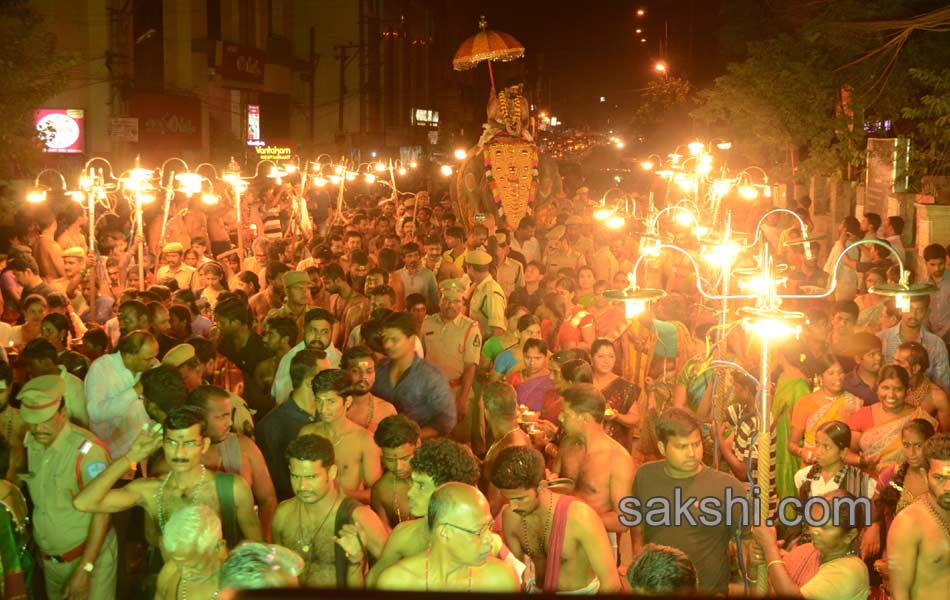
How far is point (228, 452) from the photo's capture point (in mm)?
6164

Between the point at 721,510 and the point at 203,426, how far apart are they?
2517mm

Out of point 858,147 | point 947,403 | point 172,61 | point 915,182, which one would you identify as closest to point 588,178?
point 172,61

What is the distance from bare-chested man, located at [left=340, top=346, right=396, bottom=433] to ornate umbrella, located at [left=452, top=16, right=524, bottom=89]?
15.2 meters

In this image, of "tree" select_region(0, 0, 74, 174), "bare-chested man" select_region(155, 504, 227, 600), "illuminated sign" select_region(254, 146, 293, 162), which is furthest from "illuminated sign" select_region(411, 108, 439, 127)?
"bare-chested man" select_region(155, 504, 227, 600)

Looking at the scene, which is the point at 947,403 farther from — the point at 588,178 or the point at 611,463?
the point at 588,178

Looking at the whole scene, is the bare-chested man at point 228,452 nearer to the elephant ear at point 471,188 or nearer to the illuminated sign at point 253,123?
the elephant ear at point 471,188

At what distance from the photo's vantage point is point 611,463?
6125mm

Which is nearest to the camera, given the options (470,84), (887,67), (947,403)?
(947,403)

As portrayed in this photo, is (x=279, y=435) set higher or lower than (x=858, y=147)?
lower

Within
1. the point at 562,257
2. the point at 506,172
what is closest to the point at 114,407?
the point at 562,257

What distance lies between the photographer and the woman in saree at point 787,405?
7.52 m

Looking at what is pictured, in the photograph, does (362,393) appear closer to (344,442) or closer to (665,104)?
(344,442)

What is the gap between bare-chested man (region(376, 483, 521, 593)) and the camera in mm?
4242

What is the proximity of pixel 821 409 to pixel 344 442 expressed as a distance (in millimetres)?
3107
